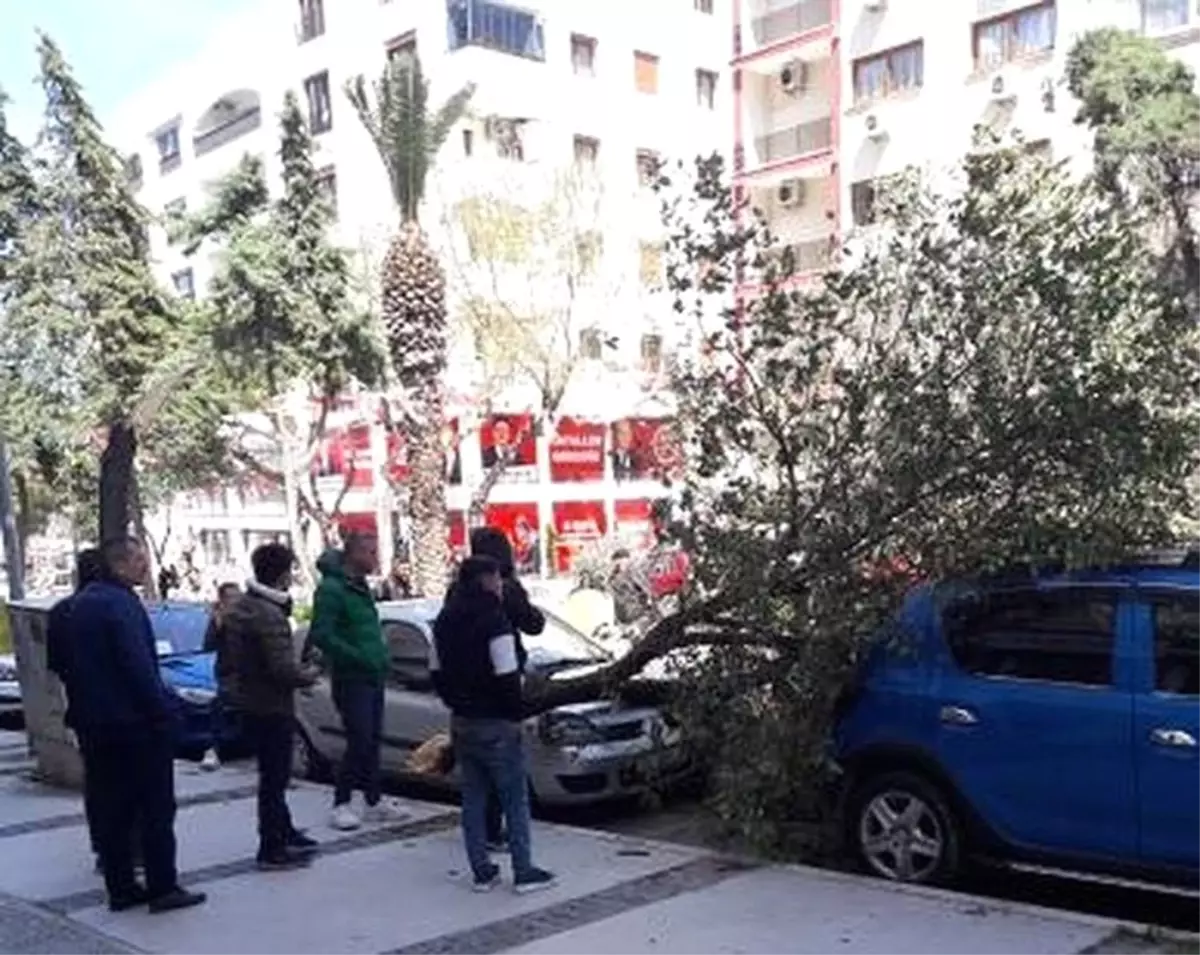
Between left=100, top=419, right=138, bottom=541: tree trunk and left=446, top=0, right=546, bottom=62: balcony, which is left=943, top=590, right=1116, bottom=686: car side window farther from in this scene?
left=446, top=0, right=546, bottom=62: balcony

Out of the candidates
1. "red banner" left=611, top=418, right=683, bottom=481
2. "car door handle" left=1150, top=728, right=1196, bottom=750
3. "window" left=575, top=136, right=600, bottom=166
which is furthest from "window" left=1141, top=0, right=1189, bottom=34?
"car door handle" left=1150, top=728, right=1196, bottom=750

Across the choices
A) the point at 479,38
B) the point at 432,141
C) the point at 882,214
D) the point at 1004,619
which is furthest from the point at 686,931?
the point at 479,38

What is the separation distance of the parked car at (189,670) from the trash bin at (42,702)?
0.18 feet

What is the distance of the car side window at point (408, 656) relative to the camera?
9477 mm

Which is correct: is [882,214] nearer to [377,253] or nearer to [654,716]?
[654,716]

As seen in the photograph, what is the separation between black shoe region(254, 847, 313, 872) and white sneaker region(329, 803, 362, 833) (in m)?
0.72

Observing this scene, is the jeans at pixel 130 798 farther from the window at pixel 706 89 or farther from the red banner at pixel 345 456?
the window at pixel 706 89

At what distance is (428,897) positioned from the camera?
6.70 metres

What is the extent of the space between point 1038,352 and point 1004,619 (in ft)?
4.63

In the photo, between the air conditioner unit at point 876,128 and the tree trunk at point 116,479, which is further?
the air conditioner unit at point 876,128

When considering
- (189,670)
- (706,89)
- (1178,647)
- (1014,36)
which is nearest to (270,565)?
(1178,647)

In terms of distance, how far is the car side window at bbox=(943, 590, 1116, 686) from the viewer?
605 cm

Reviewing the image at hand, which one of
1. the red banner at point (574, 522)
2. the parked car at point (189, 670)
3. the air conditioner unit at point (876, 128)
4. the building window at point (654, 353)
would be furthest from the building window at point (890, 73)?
the parked car at point (189, 670)

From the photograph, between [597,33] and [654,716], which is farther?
[597,33]
